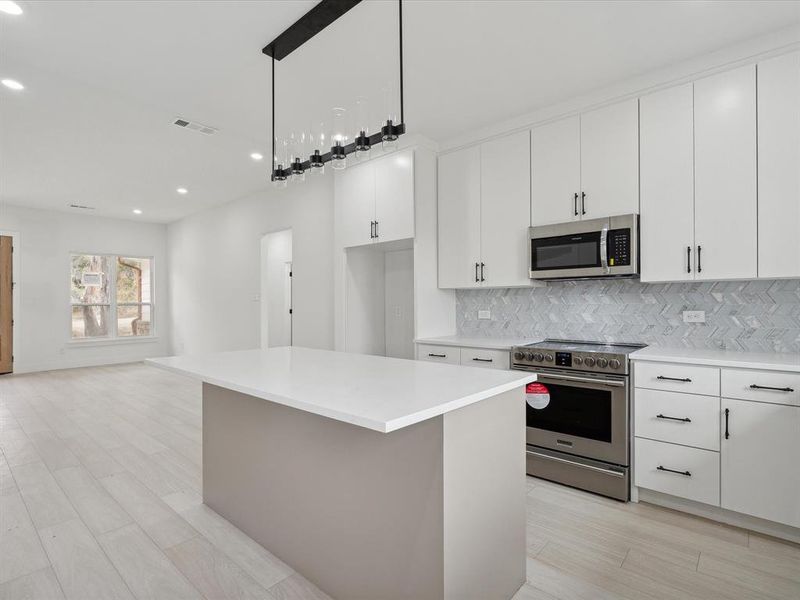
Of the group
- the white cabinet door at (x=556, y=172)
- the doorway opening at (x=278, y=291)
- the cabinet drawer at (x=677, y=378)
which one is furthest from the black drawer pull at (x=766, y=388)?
the doorway opening at (x=278, y=291)

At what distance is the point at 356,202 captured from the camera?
414cm

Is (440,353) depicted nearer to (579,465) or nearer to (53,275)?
(579,465)

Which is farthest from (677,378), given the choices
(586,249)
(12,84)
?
(12,84)

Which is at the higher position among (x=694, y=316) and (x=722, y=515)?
(x=694, y=316)

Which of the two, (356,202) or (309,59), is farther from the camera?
(356,202)

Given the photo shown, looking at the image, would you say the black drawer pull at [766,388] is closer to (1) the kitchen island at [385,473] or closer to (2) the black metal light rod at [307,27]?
(1) the kitchen island at [385,473]

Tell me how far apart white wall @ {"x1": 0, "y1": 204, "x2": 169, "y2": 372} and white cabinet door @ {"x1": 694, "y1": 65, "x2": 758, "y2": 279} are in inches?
346

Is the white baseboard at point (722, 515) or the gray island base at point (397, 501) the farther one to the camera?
the white baseboard at point (722, 515)

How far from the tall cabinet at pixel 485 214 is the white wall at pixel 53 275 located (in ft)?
22.7

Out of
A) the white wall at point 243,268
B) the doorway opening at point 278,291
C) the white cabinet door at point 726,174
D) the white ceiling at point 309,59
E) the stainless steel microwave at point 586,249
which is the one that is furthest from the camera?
the doorway opening at point 278,291

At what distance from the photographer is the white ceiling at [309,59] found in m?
2.20

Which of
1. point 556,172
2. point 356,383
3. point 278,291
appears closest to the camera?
point 356,383

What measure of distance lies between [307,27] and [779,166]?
2.68 meters

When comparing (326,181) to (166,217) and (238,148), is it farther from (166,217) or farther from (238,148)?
(166,217)
